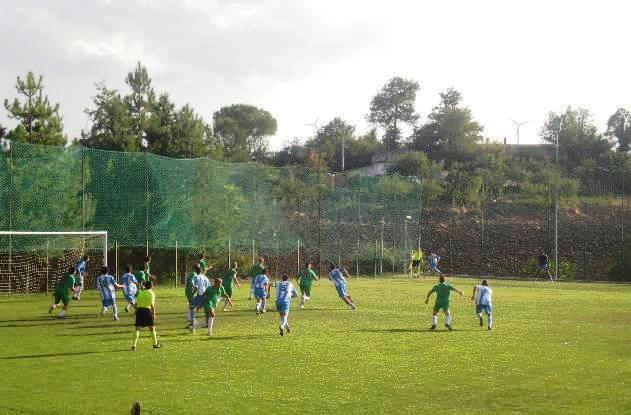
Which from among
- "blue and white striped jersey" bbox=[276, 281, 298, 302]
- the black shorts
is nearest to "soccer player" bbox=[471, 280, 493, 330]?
"blue and white striped jersey" bbox=[276, 281, 298, 302]

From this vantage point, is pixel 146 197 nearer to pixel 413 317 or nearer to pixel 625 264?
pixel 413 317

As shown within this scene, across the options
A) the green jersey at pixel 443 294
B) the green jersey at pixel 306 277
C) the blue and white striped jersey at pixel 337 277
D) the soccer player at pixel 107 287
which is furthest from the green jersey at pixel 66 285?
the green jersey at pixel 443 294

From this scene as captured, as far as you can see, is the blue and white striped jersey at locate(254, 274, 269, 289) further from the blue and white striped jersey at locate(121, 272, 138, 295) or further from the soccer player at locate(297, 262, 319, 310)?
the blue and white striped jersey at locate(121, 272, 138, 295)

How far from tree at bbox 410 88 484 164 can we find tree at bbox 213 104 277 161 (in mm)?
29084

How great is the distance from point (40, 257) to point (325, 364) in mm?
27893

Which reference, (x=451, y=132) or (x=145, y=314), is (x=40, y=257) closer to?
(x=145, y=314)

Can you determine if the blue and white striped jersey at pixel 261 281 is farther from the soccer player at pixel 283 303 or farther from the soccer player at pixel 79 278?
the soccer player at pixel 79 278

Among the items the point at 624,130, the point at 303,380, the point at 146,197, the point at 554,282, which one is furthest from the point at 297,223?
the point at 624,130

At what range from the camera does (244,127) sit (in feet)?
425

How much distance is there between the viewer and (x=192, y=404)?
1334 centimetres

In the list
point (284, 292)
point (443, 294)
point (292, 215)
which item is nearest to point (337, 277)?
point (443, 294)

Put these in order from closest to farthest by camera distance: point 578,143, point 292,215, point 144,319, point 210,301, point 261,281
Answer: point 144,319 < point 210,301 < point 261,281 < point 292,215 < point 578,143

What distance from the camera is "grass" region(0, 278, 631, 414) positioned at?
13562 millimetres

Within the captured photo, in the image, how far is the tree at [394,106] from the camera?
115 m
